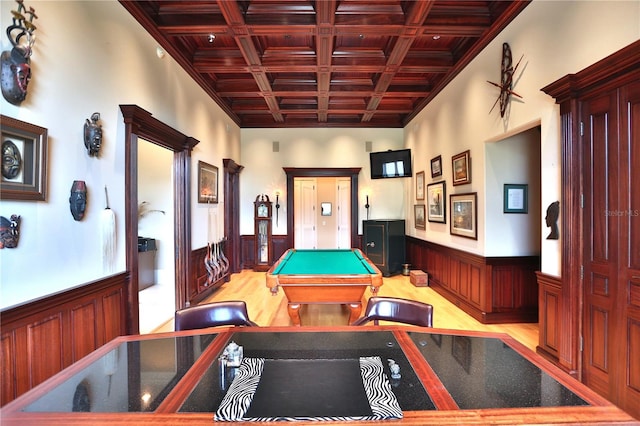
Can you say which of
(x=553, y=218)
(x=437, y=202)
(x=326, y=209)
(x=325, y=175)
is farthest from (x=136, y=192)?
(x=326, y=209)

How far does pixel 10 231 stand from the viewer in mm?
1854

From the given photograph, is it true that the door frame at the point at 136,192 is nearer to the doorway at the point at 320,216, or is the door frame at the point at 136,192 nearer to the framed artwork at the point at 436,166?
the framed artwork at the point at 436,166

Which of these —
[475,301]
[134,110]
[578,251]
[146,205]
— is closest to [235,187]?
[146,205]

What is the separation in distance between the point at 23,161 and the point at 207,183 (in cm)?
342

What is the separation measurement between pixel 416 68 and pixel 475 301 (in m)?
3.67

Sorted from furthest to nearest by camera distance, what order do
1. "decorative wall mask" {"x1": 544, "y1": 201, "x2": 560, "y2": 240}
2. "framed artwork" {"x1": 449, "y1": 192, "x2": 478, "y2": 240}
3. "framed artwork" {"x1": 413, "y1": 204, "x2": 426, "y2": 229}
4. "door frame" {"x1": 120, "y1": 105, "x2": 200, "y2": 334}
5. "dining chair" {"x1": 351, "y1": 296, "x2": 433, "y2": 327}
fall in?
"framed artwork" {"x1": 413, "y1": 204, "x2": 426, "y2": 229} < "framed artwork" {"x1": 449, "y1": 192, "x2": 478, "y2": 240} < "door frame" {"x1": 120, "y1": 105, "x2": 200, "y2": 334} < "decorative wall mask" {"x1": 544, "y1": 201, "x2": 560, "y2": 240} < "dining chair" {"x1": 351, "y1": 296, "x2": 433, "y2": 327}

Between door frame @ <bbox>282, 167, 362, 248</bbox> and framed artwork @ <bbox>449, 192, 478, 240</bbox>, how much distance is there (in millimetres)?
3063

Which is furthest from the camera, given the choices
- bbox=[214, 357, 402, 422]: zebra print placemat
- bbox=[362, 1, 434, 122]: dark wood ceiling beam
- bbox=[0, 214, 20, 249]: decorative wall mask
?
bbox=[362, 1, 434, 122]: dark wood ceiling beam

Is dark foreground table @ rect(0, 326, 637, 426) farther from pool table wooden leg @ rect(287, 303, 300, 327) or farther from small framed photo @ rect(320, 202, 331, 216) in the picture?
small framed photo @ rect(320, 202, 331, 216)

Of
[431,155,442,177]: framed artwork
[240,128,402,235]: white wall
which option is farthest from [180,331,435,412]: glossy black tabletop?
[240,128,402,235]: white wall

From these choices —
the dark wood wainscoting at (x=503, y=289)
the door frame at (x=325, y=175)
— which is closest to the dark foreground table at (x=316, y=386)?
the dark wood wainscoting at (x=503, y=289)

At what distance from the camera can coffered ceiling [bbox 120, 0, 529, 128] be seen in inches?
137

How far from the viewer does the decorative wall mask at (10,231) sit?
5.94 feet

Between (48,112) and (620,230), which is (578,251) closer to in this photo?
(620,230)
